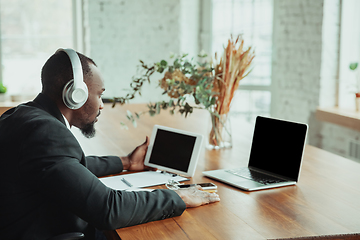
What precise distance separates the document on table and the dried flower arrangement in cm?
33

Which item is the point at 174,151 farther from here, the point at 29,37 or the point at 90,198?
the point at 29,37

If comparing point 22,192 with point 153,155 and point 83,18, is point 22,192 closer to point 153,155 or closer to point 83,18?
point 153,155

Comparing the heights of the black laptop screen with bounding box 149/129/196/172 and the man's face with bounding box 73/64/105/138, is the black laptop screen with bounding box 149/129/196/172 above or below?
Answer: below

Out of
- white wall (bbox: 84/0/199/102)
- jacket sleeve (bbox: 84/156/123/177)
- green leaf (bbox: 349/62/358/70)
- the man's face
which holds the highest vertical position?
white wall (bbox: 84/0/199/102)

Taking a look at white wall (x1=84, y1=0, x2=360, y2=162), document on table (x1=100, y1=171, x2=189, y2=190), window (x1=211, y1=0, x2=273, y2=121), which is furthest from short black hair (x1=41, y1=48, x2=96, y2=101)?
window (x1=211, y1=0, x2=273, y2=121)

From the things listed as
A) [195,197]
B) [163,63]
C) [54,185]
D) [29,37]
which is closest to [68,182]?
[54,185]

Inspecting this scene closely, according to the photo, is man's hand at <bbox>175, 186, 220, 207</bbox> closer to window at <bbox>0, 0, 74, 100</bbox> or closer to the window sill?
the window sill

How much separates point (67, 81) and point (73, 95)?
0.19 ft

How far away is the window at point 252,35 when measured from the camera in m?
4.75

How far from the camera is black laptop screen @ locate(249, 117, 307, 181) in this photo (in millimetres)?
1514

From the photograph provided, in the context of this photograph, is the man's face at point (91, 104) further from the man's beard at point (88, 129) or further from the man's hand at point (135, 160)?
the man's hand at point (135, 160)

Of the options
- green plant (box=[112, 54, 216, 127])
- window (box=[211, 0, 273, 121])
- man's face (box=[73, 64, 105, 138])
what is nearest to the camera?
man's face (box=[73, 64, 105, 138])

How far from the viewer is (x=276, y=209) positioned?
4.11 ft

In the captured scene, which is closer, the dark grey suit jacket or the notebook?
the dark grey suit jacket
